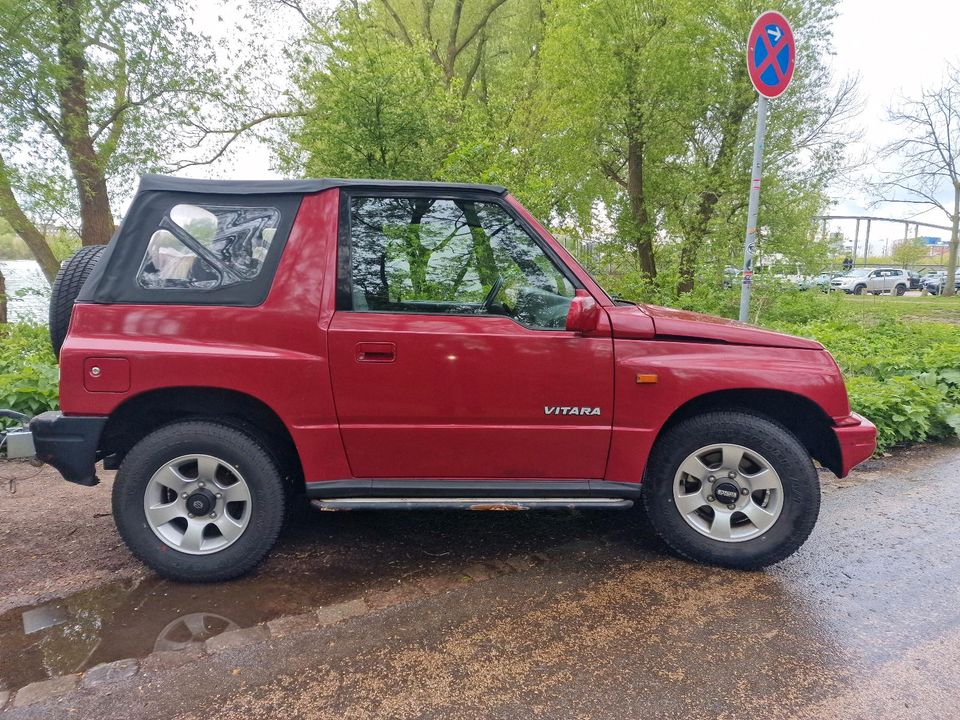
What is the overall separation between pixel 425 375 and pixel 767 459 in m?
1.76

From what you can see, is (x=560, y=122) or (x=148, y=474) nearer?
(x=148, y=474)

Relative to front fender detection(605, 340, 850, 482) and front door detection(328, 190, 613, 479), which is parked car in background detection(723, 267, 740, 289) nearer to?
front fender detection(605, 340, 850, 482)

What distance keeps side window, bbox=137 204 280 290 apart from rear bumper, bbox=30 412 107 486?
709mm

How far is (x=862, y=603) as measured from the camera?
273 centimetres

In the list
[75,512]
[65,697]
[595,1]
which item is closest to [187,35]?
[595,1]

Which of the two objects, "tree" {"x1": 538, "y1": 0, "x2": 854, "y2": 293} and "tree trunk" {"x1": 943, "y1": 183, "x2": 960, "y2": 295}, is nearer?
"tree" {"x1": 538, "y1": 0, "x2": 854, "y2": 293}

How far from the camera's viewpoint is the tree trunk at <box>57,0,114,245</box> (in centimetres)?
802

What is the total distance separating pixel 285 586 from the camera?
2.85 meters

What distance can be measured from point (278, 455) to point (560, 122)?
12391 millimetres

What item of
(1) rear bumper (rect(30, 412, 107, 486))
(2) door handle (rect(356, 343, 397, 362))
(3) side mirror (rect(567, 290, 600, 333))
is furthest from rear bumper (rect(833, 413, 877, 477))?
(1) rear bumper (rect(30, 412, 107, 486))

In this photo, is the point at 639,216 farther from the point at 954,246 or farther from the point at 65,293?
the point at 954,246

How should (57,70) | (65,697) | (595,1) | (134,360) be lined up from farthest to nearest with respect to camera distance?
(595,1)
(57,70)
(134,360)
(65,697)

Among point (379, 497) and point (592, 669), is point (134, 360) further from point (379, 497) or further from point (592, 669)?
point (592, 669)

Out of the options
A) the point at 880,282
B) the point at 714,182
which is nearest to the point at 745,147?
the point at 714,182
